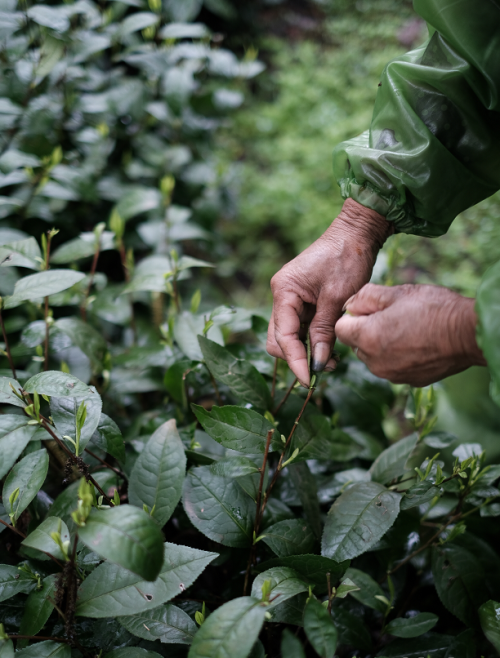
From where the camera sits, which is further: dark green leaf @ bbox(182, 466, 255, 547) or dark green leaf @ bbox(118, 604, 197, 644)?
dark green leaf @ bbox(182, 466, 255, 547)

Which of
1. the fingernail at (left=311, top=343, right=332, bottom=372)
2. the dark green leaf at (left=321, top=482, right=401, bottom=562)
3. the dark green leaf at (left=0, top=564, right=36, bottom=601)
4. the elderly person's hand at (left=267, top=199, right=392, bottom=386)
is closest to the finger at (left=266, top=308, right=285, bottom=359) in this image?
the elderly person's hand at (left=267, top=199, right=392, bottom=386)

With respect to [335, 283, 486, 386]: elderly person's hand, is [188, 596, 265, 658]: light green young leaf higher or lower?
lower

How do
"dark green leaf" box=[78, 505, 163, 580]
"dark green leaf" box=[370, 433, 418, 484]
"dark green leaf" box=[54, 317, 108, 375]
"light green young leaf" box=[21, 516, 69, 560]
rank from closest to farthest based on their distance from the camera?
"dark green leaf" box=[78, 505, 163, 580]
"light green young leaf" box=[21, 516, 69, 560]
"dark green leaf" box=[370, 433, 418, 484]
"dark green leaf" box=[54, 317, 108, 375]

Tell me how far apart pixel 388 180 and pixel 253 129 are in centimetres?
283

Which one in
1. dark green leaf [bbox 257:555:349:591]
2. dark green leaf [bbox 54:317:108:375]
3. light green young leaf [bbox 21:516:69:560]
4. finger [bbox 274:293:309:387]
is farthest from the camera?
dark green leaf [bbox 54:317:108:375]

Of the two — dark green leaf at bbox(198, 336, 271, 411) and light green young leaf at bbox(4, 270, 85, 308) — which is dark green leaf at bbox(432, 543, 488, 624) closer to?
dark green leaf at bbox(198, 336, 271, 411)

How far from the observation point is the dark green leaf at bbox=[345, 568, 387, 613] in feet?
3.28

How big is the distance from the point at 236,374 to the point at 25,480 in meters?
0.52

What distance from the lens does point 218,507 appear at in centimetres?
99

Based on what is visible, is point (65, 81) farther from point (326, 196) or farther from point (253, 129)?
point (253, 129)

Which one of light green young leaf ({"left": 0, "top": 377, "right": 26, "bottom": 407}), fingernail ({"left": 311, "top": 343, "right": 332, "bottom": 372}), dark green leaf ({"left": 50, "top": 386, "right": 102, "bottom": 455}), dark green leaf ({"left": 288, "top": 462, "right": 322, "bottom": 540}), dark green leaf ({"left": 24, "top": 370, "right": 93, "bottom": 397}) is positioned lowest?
dark green leaf ({"left": 288, "top": 462, "right": 322, "bottom": 540})

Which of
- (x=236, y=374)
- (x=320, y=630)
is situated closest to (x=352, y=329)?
(x=236, y=374)

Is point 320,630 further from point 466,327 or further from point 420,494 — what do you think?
point 466,327

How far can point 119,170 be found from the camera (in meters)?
2.22
